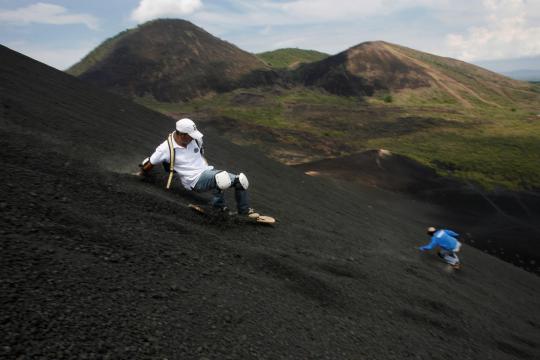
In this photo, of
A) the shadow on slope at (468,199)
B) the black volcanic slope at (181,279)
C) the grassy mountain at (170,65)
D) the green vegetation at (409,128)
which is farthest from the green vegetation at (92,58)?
the black volcanic slope at (181,279)

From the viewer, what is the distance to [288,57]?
118125 millimetres

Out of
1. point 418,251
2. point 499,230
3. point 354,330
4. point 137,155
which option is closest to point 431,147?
point 499,230

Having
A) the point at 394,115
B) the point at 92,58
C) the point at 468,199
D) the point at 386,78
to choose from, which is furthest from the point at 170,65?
the point at 468,199

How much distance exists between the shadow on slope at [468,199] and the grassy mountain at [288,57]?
7758 cm

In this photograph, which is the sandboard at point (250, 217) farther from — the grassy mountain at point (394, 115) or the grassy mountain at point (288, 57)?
the grassy mountain at point (288, 57)

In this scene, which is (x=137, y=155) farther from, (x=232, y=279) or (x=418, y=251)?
(x=418, y=251)

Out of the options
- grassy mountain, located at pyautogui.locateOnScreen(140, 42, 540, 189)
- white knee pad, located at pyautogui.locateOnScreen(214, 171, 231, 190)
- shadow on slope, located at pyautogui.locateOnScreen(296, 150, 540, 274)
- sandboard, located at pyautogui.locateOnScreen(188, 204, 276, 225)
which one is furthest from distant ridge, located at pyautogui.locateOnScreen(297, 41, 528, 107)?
white knee pad, located at pyautogui.locateOnScreen(214, 171, 231, 190)

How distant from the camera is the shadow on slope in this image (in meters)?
19.8

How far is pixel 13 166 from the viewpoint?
6.33 meters

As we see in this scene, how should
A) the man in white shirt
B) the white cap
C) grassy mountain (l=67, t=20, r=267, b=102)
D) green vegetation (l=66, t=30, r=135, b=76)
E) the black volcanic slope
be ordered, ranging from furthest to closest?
green vegetation (l=66, t=30, r=135, b=76), grassy mountain (l=67, t=20, r=267, b=102), the man in white shirt, the white cap, the black volcanic slope

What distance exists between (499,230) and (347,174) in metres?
9.74

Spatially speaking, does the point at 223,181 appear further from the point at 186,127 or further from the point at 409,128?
the point at 409,128

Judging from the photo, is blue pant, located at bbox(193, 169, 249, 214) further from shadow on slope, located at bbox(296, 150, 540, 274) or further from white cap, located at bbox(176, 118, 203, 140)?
shadow on slope, located at bbox(296, 150, 540, 274)

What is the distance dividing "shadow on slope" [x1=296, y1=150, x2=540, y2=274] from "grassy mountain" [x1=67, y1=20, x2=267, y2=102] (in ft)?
152
